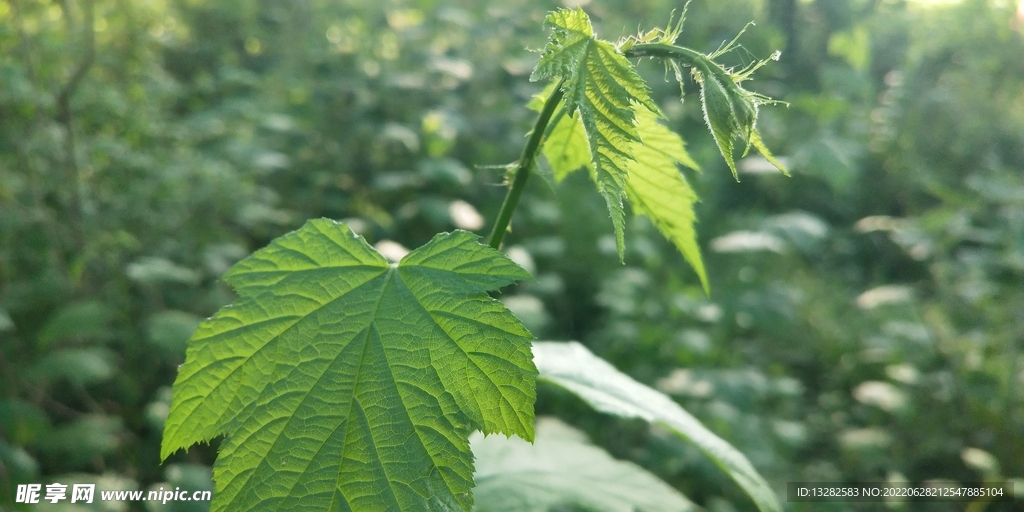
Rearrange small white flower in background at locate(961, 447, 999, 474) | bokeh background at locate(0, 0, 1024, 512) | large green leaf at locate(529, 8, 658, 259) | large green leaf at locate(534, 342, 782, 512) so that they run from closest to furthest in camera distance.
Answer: large green leaf at locate(529, 8, 658, 259)
large green leaf at locate(534, 342, 782, 512)
bokeh background at locate(0, 0, 1024, 512)
small white flower in background at locate(961, 447, 999, 474)

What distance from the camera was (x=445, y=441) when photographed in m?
0.66

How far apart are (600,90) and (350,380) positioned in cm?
37

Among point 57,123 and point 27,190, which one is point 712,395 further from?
point 57,123

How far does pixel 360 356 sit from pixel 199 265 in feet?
8.07

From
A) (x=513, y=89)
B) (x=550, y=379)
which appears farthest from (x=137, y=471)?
(x=513, y=89)

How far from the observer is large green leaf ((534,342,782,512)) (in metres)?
0.92

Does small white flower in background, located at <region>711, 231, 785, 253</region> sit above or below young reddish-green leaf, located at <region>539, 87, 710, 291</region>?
above

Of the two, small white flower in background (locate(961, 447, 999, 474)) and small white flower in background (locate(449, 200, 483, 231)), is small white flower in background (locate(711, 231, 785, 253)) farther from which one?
small white flower in background (locate(449, 200, 483, 231))

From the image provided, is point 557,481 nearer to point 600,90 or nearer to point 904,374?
point 600,90
